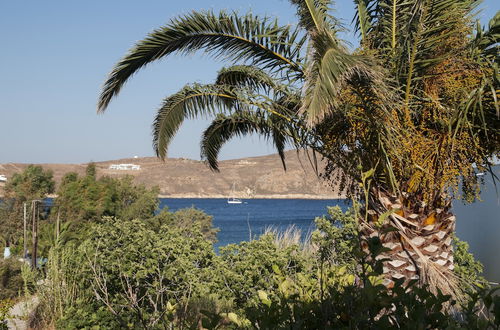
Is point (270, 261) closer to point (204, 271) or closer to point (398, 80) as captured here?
point (204, 271)

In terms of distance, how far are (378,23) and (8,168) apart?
92.6 metres

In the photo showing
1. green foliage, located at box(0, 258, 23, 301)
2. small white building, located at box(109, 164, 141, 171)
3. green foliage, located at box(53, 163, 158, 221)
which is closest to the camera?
green foliage, located at box(0, 258, 23, 301)

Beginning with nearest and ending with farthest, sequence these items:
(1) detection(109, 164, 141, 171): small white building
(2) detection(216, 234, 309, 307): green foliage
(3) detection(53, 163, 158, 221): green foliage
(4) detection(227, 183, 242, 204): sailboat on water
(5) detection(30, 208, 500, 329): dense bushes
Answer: (5) detection(30, 208, 500, 329): dense bushes → (2) detection(216, 234, 309, 307): green foliage → (3) detection(53, 163, 158, 221): green foliage → (1) detection(109, 164, 141, 171): small white building → (4) detection(227, 183, 242, 204): sailboat on water

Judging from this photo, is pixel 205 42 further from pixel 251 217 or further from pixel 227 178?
pixel 227 178

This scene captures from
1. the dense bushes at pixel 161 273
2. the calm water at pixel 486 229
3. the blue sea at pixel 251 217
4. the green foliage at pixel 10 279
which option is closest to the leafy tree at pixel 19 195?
the blue sea at pixel 251 217

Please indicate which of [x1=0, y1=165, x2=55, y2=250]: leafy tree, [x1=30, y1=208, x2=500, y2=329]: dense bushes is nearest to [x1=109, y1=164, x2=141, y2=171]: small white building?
[x1=0, y1=165, x2=55, y2=250]: leafy tree

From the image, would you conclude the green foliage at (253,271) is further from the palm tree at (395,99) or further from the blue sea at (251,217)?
the blue sea at (251,217)

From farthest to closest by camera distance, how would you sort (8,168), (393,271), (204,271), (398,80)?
(8,168) < (204,271) < (398,80) < (393,271)

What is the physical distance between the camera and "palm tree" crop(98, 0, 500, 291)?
5730mm

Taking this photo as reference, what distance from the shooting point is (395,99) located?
6.03 meters

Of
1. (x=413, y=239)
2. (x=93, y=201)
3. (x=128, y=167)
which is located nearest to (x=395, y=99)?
(x=413, y=239)

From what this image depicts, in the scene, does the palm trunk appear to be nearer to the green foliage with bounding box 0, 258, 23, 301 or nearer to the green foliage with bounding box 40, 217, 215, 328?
the green foliage with bounding box 40, 217, 215, 328

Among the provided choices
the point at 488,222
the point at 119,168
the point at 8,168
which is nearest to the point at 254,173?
the point at 119,168

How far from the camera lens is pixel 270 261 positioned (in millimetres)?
7859
